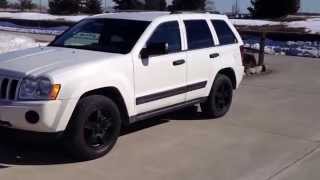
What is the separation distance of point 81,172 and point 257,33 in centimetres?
1665

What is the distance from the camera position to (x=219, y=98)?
9.23m

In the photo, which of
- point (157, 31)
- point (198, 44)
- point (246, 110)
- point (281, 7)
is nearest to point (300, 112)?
point (246, 110)

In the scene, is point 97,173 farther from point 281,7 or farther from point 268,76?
point 281,7

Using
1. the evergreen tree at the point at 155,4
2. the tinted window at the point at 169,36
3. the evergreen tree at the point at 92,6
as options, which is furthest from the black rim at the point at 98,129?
the evergreen tree at the point at 92,6

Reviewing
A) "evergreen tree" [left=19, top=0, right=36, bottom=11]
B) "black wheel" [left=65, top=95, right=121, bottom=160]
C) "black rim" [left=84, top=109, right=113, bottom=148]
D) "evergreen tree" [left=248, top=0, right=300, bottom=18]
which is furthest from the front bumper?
"evergreen tree" [left=19, top=0, right=36, bottom=11]

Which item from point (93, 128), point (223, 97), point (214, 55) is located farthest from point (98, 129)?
point (223, 97)

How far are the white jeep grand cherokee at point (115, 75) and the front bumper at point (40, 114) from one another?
0.03ft

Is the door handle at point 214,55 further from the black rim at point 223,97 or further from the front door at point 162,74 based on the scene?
the front door at point 162,74

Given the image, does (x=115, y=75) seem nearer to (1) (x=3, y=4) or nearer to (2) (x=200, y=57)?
(2) (x=200, y=57)

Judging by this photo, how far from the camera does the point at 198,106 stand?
10.0 m

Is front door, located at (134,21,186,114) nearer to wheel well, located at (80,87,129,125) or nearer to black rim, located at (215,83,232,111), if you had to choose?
wheel well, located at (80,87,129,125)

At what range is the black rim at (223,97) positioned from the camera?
9180mm

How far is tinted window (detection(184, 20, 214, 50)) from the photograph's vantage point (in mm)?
8378

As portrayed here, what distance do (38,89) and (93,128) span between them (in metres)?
0.80
